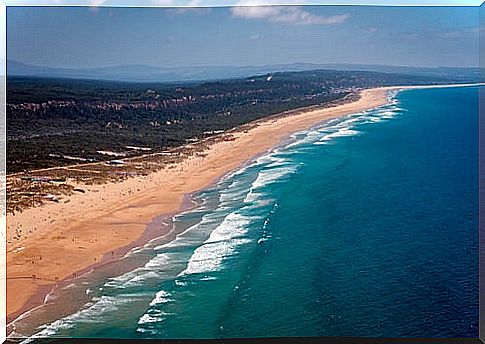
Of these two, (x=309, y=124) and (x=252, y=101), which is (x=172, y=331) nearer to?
(x=252, y=101)

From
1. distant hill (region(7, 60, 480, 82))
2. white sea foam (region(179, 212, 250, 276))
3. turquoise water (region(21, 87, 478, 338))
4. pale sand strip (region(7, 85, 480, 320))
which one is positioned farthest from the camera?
distant hill (region(7, 60, 480, 82))

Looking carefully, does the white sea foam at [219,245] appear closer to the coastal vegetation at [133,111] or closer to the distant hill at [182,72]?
the coastal vegetation at [133,111]

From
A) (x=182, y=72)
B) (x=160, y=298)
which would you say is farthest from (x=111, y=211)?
(x=182, y=72)

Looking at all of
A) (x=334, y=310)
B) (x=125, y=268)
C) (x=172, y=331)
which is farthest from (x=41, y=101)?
(x=334, y=310)

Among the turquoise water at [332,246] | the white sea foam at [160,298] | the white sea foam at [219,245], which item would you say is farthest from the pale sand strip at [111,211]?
the white sea foam at [160,298]

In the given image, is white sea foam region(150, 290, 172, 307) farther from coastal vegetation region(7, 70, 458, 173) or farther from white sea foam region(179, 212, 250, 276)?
coastal vegetation region(7, 70, 458, 173)

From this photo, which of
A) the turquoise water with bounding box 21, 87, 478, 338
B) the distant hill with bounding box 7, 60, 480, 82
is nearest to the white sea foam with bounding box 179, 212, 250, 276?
the turquoise water with bounding box 21, 87, 478, 338
